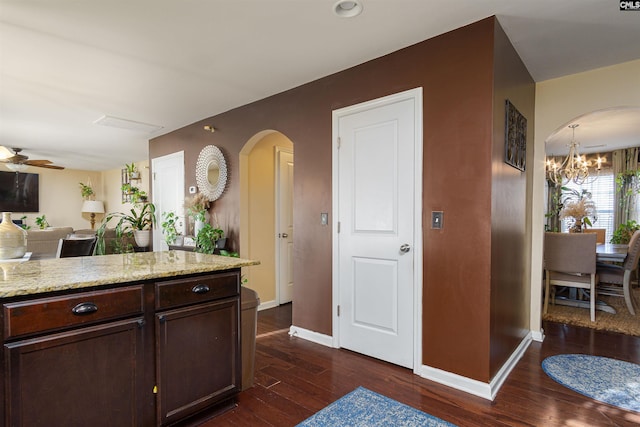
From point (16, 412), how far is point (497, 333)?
Result: 2.59 metres

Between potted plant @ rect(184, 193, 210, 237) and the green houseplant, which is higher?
potted plant @ rect(184, 193, 210, 237)

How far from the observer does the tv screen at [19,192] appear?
758cm

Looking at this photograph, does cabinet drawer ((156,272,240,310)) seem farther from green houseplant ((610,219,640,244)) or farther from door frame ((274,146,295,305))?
green houseplant ((610,219,640,244))

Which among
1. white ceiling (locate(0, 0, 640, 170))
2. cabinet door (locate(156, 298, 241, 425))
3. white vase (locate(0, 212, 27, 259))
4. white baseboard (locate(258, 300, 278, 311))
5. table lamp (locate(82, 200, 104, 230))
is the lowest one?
white baseboard (locate(258, 300, 278, 311))

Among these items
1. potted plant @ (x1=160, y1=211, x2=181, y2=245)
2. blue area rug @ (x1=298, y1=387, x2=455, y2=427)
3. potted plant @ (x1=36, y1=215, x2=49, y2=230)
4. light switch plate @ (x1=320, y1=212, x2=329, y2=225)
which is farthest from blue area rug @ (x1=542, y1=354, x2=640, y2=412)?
potted plant @ (x1=36, y1=215, x2=49, y2=230)

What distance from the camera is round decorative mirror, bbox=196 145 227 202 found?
408cm

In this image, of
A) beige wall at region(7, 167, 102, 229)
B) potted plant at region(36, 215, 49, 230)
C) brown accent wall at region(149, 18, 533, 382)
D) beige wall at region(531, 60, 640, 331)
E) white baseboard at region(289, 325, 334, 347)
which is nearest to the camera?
brown accent wall at region(149, 18, 533, 382)

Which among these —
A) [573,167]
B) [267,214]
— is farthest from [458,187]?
[573,167]

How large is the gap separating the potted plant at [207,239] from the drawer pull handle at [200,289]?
2.00 metres

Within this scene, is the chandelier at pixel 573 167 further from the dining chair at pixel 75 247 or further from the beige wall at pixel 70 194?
the beige wall at pixel 70 194

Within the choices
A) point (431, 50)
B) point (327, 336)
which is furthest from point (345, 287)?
point (431, 50)

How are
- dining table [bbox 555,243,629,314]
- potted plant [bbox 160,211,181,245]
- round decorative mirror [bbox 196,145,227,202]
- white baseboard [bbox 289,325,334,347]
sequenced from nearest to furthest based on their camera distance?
white baseboard [bbox 289,325,334,347] → dining table [bbox 555,243,629,314] → round decorative mirror [bbox 196,145,227,202] → potted plant [bbox 160,211,181,245]

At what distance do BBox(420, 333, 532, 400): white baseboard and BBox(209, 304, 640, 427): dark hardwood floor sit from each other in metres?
0.04

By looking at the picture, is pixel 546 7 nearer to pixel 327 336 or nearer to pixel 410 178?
pixel 410 178
